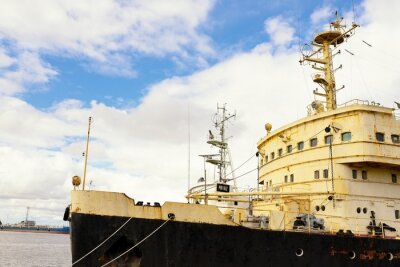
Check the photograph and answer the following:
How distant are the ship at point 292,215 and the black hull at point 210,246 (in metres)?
0.03

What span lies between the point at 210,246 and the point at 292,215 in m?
4.49

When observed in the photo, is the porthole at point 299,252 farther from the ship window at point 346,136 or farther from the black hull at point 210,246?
the ship window at point 346,136

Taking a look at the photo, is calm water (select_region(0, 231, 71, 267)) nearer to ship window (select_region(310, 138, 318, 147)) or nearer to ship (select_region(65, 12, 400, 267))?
ship (select_region(65, 12, 400, 267))

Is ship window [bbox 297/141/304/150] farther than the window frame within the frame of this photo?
Yes

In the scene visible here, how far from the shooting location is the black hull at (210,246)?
1323 centimetres

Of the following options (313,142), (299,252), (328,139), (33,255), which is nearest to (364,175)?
(328,139)

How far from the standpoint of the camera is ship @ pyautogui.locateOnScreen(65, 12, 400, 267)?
44.1ft

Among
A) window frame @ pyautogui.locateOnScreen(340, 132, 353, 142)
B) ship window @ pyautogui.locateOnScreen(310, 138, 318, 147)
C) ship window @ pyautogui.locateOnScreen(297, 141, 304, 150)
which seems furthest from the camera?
ship window @ pyautogui.locateOnScreen(297, 141, 304, 150)

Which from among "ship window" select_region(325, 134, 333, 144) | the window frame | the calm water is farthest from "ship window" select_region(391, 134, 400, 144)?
the calm water

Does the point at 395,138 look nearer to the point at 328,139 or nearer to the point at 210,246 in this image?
the point at 328,139

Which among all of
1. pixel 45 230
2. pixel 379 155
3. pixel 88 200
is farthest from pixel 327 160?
pixel 45 230

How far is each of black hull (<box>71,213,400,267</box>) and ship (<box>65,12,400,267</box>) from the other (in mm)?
32

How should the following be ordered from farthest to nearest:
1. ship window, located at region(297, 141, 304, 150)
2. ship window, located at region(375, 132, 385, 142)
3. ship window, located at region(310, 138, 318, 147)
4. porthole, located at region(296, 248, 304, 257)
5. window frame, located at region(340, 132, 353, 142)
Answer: ship window, located at region(297, 141, 304, 150) → ship window, located at region(310, 138, 318, 147) → ship window, located at region(375, 132, 385, 142) → window frame, located at region(340, 132, 353, 142) → porthole, located at region(296, 248, 304, 257)

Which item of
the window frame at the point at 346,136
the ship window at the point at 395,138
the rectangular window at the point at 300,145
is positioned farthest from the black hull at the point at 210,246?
the rectangular window at the point at 300,145
